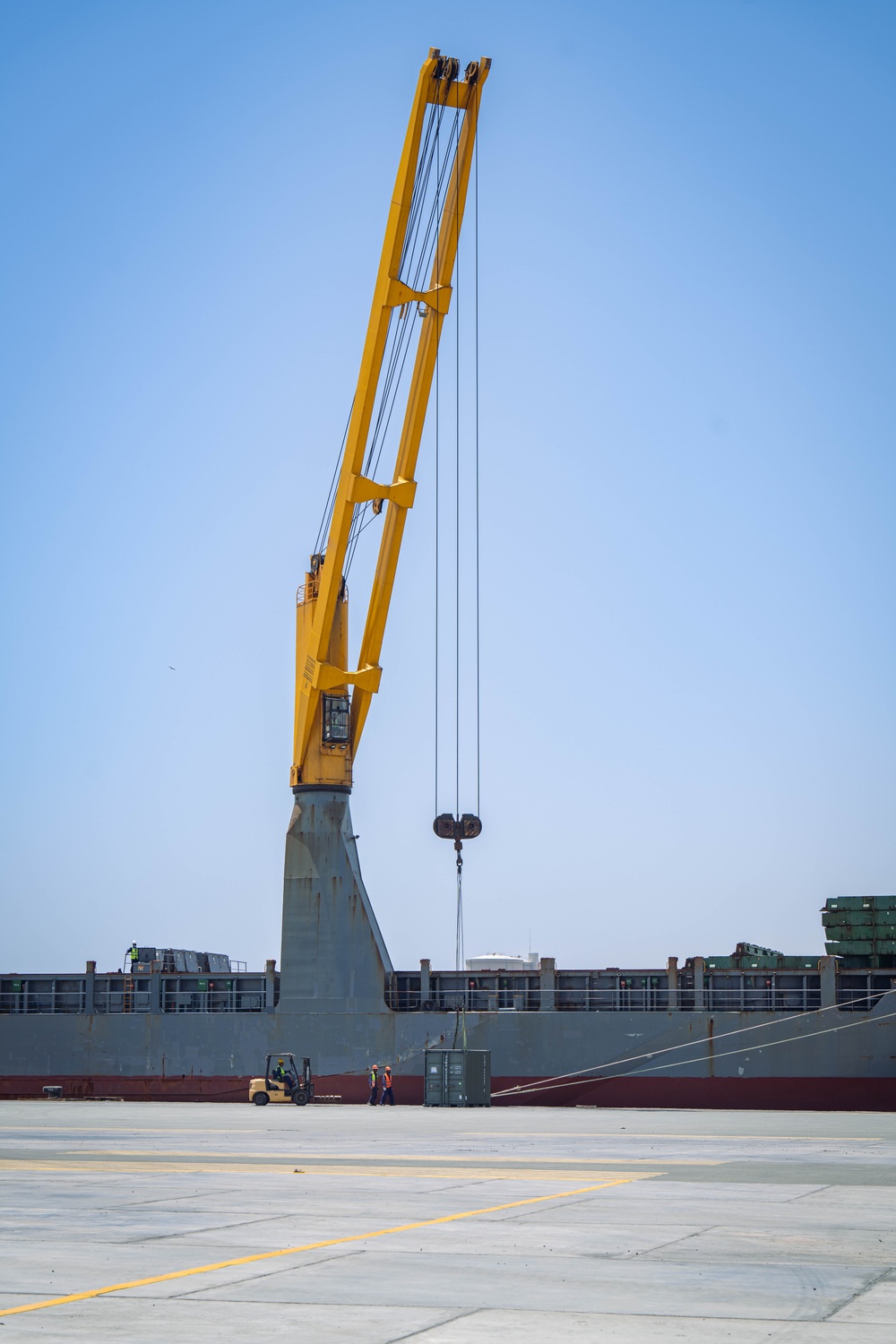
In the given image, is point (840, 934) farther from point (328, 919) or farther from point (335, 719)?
point (335, 719)

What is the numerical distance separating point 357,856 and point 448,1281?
3188cm

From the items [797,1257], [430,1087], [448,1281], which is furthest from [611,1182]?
[430,1087]

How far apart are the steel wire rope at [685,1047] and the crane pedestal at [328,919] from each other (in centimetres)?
498

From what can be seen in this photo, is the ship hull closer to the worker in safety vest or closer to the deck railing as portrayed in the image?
the deck railing

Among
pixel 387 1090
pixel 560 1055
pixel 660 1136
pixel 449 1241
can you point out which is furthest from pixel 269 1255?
pixel 560 1055

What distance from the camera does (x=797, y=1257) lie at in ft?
29.4

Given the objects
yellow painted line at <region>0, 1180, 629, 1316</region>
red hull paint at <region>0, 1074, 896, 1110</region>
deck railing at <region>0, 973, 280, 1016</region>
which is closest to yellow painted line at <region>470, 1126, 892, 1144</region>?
yellow painted line at <region>0, 1180, 629, 1316</region>

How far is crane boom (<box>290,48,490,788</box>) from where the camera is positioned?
128ft

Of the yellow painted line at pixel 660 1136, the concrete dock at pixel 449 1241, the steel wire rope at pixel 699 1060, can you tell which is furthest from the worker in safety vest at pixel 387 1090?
the concrete dock at pixel 449 1241

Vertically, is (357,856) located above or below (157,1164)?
above

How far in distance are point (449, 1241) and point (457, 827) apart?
2764cm

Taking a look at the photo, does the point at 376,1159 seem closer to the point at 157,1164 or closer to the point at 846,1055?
the point at 157,1164

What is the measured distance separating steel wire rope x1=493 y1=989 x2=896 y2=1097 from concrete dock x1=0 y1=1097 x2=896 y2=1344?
1771 cm

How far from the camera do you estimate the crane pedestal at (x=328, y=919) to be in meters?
39.4
